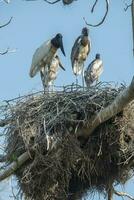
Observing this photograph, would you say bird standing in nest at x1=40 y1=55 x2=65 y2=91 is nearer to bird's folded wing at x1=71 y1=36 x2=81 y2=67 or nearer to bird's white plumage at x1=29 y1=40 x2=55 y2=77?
bird's white plumage at x1=29 y1=40 x2=55 y2=77

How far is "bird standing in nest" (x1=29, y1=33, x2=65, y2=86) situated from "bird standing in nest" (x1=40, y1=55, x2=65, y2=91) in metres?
0.08

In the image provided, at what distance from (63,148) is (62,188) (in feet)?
1.74

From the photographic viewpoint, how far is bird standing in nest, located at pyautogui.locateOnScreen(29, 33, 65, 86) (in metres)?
11.5

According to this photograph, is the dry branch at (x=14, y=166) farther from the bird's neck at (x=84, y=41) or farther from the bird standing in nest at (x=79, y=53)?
the bird's neck at (x=84, y=41)

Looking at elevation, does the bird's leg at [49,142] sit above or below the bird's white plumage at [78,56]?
below

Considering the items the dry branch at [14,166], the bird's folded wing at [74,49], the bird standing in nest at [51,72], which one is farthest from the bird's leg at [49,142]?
the bird's folded wing at [74,49]

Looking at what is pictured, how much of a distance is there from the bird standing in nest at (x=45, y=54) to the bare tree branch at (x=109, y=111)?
10.7 feet

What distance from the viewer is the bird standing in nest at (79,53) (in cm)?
1146

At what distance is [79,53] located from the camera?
1155 centimetres

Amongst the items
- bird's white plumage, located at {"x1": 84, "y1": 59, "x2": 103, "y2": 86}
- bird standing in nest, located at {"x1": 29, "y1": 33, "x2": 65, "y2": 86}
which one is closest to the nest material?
bird's white plumage, located at {"x1": 84, "y1": 59, "x2": 103, "y2": 86}

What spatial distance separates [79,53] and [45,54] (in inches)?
20.9

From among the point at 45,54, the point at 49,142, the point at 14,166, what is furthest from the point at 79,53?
the point at 14,166

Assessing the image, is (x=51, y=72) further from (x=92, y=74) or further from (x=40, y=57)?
(x=92, y=74)

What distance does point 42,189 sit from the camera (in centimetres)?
832
